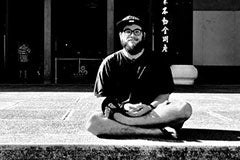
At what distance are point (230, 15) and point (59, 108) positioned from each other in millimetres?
12746

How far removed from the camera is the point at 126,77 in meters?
5.62

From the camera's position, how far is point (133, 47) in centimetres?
554

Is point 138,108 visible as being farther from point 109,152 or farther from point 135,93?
point 109,152

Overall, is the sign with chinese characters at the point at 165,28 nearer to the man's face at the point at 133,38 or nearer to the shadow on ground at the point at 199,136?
the shadow on ground at the point at 199,136

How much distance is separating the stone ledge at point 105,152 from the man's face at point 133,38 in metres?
1.23

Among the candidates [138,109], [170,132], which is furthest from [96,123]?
[170,132]

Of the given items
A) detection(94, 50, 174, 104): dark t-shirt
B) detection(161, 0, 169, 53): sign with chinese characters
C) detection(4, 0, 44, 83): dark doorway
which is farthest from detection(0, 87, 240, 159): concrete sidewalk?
detection(4, 0, 44, 83): dark doorway

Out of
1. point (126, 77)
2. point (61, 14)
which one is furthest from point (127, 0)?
point (126, 77)

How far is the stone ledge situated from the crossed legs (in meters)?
0.61

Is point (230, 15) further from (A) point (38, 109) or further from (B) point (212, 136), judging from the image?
(B) point (212, 136)

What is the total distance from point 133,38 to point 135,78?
0.48m

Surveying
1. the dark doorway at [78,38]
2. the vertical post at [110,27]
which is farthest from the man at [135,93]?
the dark doorway at [78,38]

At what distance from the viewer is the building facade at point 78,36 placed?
20516mm

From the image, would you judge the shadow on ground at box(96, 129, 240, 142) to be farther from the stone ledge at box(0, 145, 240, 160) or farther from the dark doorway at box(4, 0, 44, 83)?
the dark doorway at box(4, 0, 44, 83)
